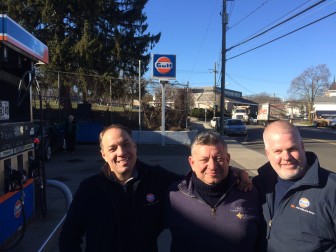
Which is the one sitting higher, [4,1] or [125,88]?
[4,1]

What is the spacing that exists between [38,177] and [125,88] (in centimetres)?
1751

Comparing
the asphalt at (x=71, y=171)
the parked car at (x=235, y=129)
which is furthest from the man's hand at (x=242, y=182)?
the parked car at (x=235, y=129)

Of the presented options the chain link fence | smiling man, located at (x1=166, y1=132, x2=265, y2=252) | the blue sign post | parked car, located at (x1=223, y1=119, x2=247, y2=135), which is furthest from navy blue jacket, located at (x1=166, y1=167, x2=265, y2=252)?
parked car, located at (x1=223, y1=119, x2=247, y2=135)

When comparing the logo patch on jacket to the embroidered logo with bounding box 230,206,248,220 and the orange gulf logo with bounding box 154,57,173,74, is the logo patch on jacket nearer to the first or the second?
the embroidered logo with bounding box 230,206,248,220

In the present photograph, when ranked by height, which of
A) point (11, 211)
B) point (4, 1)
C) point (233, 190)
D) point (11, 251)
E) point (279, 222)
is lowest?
point (11, 251)

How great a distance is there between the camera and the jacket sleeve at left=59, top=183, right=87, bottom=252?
101 inches

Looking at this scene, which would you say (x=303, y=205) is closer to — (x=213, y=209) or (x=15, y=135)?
(x=213, y=209)

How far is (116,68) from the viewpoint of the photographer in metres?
25.4

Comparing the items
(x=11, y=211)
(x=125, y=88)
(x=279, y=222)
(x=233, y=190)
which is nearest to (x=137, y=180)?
(x=233, y=190)

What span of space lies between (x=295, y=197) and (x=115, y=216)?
44.0 inches

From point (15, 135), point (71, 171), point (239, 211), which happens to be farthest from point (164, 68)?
point (239, 211)

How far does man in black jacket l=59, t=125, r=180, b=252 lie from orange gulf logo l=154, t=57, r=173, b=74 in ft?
55.5

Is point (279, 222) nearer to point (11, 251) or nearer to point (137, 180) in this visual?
point (137, 180)

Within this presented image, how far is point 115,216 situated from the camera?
2.48 meters
